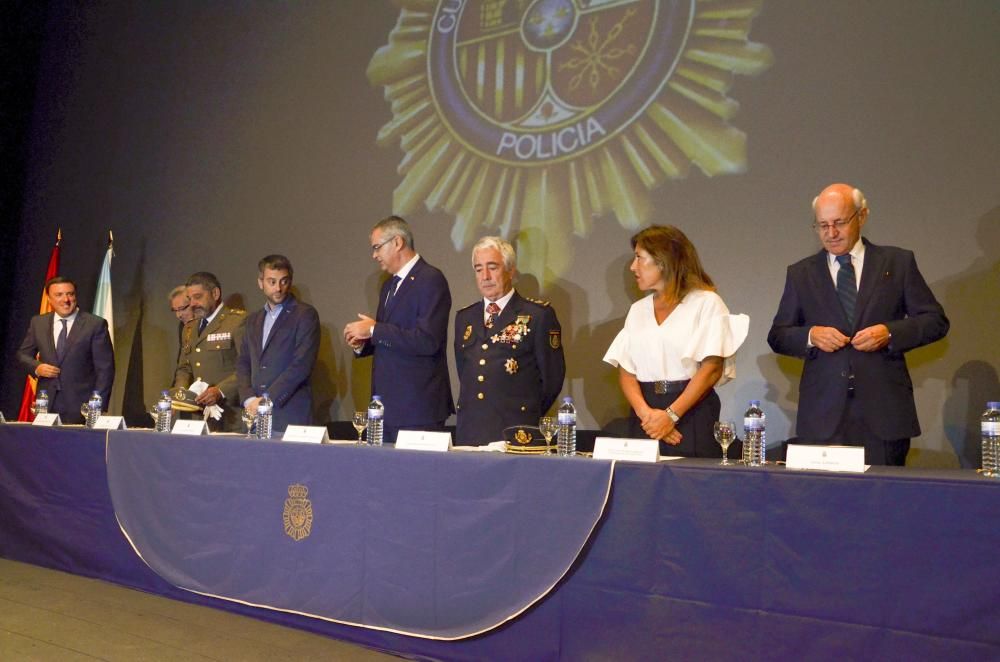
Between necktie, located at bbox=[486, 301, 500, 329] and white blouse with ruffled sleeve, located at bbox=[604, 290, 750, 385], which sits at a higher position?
necktie, located at bbox=[486, 301, 500, 329]

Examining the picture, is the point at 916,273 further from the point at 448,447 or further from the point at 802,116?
the point at 448,447

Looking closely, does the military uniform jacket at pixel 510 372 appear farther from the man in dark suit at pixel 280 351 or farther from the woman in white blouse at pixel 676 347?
the man in dark suit at pixel 280 351

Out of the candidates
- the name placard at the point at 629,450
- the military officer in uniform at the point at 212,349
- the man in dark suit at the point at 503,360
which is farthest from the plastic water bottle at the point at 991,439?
the military officer in uniform at the point at 212,349

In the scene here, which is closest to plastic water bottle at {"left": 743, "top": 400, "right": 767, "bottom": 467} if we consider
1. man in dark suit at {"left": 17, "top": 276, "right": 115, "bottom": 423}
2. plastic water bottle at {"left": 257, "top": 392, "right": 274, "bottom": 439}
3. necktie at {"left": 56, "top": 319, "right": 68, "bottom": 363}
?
plastic water bottle at {"left": 257, "top": 392, "right": 274, "bottom": 439}

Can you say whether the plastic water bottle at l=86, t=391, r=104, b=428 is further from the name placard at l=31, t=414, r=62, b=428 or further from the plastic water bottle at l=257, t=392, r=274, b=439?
the plastic water bottle at l=257, t=392, r=274, b=439

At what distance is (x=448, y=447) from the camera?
240cm

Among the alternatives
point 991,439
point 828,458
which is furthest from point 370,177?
point 991,439

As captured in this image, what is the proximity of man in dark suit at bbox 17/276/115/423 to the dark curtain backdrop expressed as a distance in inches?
35.6

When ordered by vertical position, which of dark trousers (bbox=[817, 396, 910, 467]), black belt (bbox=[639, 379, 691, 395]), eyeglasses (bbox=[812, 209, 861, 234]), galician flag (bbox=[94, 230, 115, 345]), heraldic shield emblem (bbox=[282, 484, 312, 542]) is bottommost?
heraldic shield emblem (bbox=[282, 484, 312, 542])

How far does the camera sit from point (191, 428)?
3113 mm

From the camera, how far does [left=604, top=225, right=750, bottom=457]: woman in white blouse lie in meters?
2.53

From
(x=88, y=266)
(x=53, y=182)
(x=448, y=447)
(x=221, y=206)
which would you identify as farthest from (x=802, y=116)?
(x=53, y=182)

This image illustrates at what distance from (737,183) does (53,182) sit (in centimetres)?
580

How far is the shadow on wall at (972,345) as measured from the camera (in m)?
3.01
